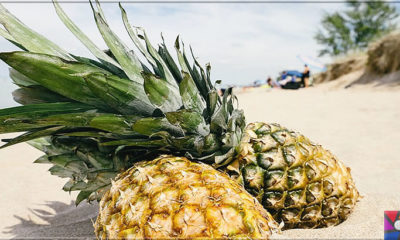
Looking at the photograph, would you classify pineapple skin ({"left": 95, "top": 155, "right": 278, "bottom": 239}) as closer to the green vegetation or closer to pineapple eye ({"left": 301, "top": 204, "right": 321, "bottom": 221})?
pineapple eye ({"left": 301, "top": 204, "right": 321, "bottom": 221})

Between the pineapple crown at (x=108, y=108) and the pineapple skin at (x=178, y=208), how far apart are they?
8.9 inches

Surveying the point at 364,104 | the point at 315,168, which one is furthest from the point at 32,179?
the point at 364,104

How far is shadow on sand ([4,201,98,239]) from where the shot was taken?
258cm

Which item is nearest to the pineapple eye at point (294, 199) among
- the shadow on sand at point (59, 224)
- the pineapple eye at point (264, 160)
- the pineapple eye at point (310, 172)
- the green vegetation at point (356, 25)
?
the pineapple eye at point (310, 172)

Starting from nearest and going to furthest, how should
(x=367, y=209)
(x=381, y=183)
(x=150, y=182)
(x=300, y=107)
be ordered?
1. (x=150, y=182)
2. (x=367, y=209)
3. (x=381, y=183)
4. (x=300, y=107)

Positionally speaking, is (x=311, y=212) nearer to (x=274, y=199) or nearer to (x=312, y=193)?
(x=312, y=193)

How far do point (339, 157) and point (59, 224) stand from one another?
3.44 m

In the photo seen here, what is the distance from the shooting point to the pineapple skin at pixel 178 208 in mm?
1387

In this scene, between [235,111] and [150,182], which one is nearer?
[150,182]

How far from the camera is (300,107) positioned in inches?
344

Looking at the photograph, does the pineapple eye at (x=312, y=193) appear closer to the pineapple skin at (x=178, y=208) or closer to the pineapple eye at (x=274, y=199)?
the pineapple eye at (x=274, y=199)

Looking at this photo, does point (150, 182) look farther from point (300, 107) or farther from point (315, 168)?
point (300, 107)

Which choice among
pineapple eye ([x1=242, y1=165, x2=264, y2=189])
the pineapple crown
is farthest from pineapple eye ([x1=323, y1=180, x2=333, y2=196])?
the pineapple crown

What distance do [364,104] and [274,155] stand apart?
7.14 metres
